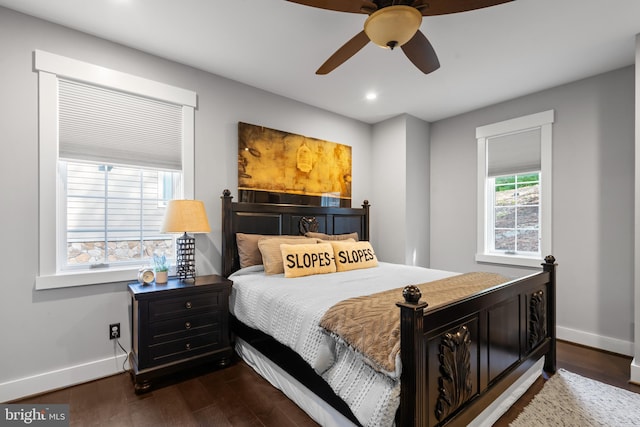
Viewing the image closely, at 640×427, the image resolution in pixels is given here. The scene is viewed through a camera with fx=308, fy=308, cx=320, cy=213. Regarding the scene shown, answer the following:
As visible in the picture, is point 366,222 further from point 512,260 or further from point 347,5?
point 347,5

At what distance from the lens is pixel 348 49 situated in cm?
196

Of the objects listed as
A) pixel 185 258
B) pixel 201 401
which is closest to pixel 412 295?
Result: pixel 201 401

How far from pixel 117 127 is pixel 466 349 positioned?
304 cm

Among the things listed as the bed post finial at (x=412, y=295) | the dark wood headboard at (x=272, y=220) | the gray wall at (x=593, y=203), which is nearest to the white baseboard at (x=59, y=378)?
the dark wood headboard at (x=272, y=220)

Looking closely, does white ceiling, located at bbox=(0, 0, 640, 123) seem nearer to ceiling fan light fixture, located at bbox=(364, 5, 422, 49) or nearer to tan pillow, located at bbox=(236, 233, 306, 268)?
ceiling fan light fixture, located at bbox=(364, 5, 422, 49)

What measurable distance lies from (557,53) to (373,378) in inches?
122

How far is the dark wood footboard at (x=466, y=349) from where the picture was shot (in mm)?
1317

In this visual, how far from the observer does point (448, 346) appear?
1494 mm

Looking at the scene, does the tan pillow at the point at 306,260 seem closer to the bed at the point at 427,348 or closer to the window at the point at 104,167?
the bed at the point at 427,348

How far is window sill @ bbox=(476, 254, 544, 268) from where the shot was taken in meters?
3.50

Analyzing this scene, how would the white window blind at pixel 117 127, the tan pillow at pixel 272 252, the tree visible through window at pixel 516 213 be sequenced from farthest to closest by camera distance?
the tree visible through window at pixel 516 213 → the tan pillow at pixel 272 252 → the white window blind at pixel 117 127

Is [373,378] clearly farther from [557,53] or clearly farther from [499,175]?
[499,175]

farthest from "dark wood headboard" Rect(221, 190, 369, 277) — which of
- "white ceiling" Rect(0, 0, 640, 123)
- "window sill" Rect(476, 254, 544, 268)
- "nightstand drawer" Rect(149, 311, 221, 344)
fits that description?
"window sill" Rect(476, 254, 544, 268)

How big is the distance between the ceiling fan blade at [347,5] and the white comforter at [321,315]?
1.66 metres
